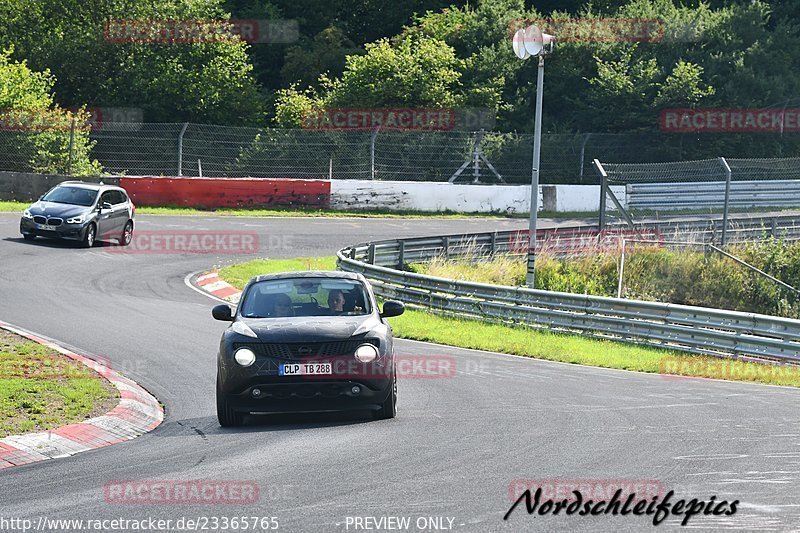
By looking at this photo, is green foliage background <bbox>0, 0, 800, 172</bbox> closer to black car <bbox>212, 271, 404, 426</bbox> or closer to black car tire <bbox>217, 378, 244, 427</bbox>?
black car <bbox>212, 271, 404, 426</bbox>

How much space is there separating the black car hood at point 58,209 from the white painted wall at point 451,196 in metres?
11.7

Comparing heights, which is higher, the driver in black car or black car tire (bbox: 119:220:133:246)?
the driver in black car

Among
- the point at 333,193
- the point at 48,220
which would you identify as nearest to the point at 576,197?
the point at 333,193

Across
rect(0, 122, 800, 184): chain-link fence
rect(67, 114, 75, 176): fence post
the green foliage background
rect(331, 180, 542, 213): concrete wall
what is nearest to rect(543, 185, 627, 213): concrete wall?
rect(331, 180, 542, 213): concrete wall

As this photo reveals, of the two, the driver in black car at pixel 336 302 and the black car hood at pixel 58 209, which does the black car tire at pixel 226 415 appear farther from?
the black car hood at pixel 58 209

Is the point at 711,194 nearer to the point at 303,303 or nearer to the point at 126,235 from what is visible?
the point at 126,235

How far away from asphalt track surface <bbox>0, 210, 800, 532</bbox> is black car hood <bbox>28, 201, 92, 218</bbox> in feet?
27.7

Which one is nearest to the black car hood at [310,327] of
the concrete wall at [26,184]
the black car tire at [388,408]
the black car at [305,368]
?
the black car at [305,368]

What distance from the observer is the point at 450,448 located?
927 cm

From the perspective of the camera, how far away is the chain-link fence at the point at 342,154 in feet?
119

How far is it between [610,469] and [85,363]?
25.9ft

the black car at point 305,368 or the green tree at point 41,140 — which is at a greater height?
the green tree at point 41,140

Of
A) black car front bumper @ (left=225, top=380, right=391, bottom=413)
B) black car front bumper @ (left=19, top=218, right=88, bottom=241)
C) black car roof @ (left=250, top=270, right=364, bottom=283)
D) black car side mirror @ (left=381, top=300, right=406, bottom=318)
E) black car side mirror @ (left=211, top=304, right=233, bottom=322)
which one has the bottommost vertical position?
black car front bumper @ (left=225, top=380, right=391, bottom=413)

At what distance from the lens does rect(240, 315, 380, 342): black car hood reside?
34.8 feet
